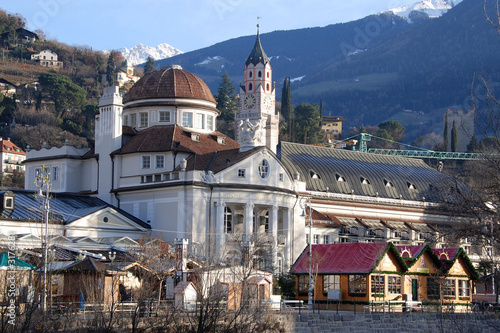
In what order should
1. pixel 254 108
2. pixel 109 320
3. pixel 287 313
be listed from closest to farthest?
pixel 109 320 → pixel 287 313 → pixel 254 108

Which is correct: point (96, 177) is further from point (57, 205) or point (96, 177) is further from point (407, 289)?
point (407, 289)

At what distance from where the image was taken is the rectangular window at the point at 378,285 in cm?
6825

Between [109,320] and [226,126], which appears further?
[226,126]

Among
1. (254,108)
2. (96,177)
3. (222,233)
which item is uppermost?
(254,108)

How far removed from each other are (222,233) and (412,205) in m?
40.9

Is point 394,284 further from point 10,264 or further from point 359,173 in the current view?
point 359,173

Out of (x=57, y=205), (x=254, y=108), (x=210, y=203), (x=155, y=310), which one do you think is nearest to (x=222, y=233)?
(x=210, y=203)

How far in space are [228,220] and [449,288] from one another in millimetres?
24597

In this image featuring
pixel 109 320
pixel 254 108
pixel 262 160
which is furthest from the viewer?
pixel 254 108

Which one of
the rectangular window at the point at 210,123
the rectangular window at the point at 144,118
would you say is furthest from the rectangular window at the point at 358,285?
the rectangular window at the point at 144,118

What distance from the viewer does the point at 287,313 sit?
5747cm

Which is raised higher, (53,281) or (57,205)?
(57,205)

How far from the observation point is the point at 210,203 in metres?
89.2

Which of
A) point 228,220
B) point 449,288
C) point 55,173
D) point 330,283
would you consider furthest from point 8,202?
point 449,288
